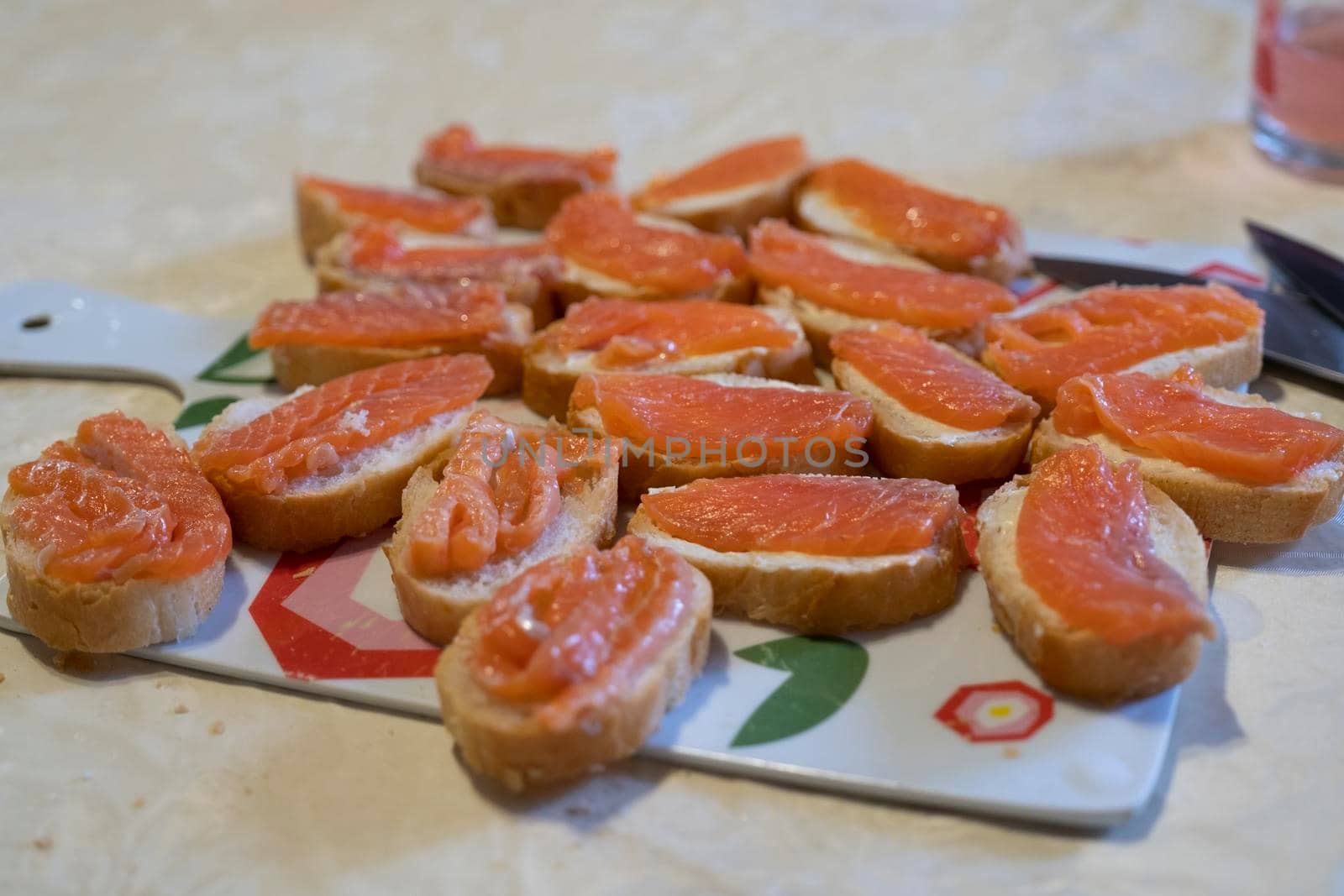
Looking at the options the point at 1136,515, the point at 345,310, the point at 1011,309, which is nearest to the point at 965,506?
the point at 1136,515

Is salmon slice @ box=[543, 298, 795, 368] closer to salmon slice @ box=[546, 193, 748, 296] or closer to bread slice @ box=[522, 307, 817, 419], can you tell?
bread slice @ box=[522, 307, 817, 419]

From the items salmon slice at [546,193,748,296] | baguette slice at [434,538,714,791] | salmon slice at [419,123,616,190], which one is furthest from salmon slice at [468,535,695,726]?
salmon slice at [419,123,616,190]

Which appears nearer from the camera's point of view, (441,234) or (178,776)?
(178,776)

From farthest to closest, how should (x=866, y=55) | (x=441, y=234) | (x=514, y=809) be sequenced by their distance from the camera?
1. (x=866, y=55)
2. (x=441, y=234)
3. (x=514, y=809)

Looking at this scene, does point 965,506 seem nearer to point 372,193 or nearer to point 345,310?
point 345,310

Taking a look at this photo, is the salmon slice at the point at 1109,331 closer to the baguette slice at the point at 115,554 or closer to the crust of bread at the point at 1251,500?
the crust of bread at the point at 1251,500

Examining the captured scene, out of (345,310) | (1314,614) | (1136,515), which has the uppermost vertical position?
(345,310)
